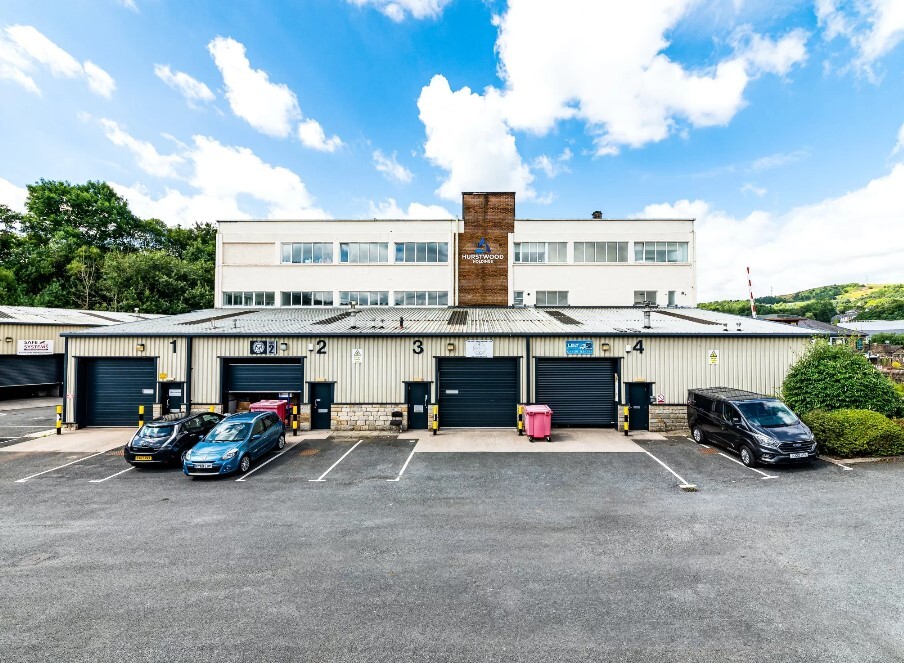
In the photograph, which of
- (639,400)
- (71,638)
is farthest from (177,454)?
(639,400)

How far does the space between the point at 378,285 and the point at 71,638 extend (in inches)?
1057

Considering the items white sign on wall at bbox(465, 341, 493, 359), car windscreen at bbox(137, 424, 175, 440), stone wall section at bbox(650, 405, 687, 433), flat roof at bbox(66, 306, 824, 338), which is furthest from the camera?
white sign on wall at bbox(465, 341, 493, 359)

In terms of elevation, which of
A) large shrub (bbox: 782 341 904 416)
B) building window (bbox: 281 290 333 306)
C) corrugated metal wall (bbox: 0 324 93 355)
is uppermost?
building window (bbox: 281 290 333 306)

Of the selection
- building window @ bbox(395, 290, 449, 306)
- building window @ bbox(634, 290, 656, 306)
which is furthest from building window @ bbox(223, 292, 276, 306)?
building window @ bbox(634, 290, 656, 306)

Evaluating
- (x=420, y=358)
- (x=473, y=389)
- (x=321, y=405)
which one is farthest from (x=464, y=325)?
(x=321, y=405)

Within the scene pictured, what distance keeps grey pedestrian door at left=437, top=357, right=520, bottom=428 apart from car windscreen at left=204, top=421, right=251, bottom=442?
850cm

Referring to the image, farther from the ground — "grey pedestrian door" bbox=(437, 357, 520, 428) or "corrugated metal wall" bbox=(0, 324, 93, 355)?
"corrugated metal wall" bbox=(0, 324, 93, 355)

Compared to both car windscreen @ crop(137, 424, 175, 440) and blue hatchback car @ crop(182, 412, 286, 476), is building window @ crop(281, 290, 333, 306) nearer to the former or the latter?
blue hatchback car @ crop(182, 412, 286, 476)

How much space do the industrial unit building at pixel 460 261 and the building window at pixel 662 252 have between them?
8 centimetres

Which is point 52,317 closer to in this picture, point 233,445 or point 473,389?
point 233,445

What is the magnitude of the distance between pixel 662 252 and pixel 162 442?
33.3 metres

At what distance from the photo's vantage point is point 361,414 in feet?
60.6

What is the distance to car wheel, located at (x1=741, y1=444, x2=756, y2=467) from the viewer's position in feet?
41.4

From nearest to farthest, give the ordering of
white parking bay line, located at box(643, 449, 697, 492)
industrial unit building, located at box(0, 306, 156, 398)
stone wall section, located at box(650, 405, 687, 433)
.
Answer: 1. white parking bay line, located at box(643, 449, 697, 492)
2. stone wall section, located at box(650, 405, 687, 433)
3. industrial unit building, located at box(0, 306, 156, 398)
